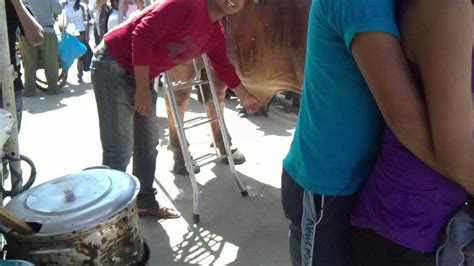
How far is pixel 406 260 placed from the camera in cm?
116

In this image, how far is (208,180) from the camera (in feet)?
13.8

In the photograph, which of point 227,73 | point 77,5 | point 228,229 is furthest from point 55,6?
point 228,229

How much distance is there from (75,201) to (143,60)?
3.41 feet

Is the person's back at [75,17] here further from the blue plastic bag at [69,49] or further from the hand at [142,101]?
the hand at [142,101]

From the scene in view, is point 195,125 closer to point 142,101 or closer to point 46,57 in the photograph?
point 142,101

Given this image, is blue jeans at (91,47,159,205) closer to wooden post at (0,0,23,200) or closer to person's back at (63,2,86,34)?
wooden post at (0,0,23,200)

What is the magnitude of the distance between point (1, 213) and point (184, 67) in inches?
98.7

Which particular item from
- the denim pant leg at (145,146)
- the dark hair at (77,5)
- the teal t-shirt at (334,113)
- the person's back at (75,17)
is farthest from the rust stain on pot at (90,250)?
the dark hair at (77,5)

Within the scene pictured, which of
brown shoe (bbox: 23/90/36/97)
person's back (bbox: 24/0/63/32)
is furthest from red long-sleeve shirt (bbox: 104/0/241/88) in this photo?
brown shoe (bbox: 23/90/36/97)

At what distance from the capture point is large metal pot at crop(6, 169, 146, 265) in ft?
6.44

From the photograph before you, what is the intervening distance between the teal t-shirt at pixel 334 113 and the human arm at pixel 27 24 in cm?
221

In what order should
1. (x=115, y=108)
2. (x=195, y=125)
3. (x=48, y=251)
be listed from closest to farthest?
(x=48, y=251), (x=115, y=108), (x=195, y=125)

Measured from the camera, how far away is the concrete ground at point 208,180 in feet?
10.3

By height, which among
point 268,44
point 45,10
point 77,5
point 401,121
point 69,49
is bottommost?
point 69,49
